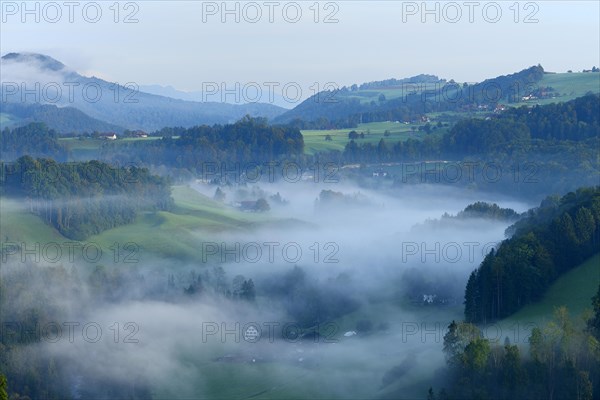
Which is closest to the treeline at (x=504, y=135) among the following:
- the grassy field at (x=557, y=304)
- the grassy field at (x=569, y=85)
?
the grassy field at (x=569, y=85)

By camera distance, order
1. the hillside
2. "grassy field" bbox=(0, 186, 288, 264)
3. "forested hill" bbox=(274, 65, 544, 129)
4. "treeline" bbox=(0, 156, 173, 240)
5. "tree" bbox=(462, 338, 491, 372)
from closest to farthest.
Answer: "tree" bbox=(462, 338, 491, 372)
"grassy field" bbox=(0, 186, 288, 264)
"treeline" bbox=(0, 156, 173, 240)
the hillside
"forested hill" bbox=(274, 65, 544, 129)

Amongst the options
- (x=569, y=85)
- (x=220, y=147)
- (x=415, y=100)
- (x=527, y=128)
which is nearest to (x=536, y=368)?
(x=527, y=128)

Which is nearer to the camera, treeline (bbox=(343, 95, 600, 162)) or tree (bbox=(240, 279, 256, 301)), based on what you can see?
tree (bbox=(240, 279, 256, 301))

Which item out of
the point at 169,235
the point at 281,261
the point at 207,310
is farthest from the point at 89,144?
the point at 207,310

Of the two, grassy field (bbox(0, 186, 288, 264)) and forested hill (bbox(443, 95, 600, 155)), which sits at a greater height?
forested hill (bbox(443, 95, 600, 155))

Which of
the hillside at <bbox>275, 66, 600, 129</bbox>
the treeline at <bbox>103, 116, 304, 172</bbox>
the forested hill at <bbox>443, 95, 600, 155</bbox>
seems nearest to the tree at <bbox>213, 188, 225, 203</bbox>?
the treeline at <bbox>103, 116, 304, 172</bbox>

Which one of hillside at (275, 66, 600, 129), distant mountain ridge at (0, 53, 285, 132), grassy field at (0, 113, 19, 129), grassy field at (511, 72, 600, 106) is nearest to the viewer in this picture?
grassy field at (511, 72, 600, 106)

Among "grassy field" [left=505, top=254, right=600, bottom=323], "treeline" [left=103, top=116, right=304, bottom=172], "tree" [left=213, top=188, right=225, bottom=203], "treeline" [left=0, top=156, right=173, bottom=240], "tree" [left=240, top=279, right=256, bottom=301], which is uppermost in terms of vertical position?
"treeline" [left=103, top=116, right=304, bottom=172]

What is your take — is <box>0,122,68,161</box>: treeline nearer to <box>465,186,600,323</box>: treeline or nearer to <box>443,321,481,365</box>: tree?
<box>465,186,600,323</box>: treeline

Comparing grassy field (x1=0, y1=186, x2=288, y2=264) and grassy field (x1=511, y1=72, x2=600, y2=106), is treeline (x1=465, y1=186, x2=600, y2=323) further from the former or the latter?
grassy field (x1=511, y1=72, x2=600, y2=106)

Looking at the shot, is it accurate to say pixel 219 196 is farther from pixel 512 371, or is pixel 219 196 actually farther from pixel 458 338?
pixel 512 371
